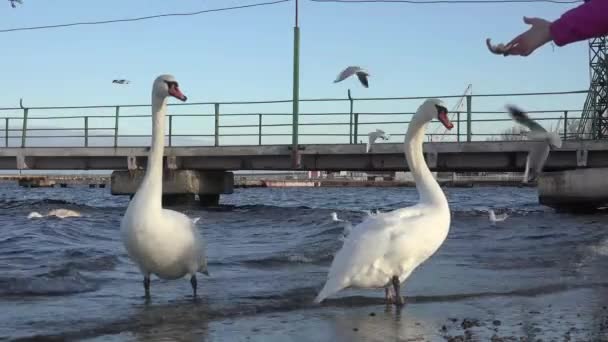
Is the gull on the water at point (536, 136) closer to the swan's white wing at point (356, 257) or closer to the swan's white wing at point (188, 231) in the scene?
the swan's white wing at point (356, 257)

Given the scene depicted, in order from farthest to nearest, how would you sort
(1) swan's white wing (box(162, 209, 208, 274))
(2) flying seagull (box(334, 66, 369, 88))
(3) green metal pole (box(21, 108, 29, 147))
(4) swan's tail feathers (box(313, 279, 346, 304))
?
(3) green metal pole (box(21, 108, 29, 147))
(2) flying seagull (box(334, 66, 369, 88))
(1) swan's white wing (box(162, 209, 208, 274))
(4) swan's tail feathers (box(313, 279, 346, 304))

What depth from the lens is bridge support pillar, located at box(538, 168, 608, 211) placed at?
67.9ft

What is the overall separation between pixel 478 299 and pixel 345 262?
4.99 ft

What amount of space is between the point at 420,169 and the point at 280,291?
1.87 m

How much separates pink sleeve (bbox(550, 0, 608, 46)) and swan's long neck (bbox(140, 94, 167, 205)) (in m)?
5.29

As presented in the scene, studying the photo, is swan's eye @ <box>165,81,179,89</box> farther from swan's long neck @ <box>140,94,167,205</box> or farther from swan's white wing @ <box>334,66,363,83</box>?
swan's white wing @ <box>334,66,363,83</box>

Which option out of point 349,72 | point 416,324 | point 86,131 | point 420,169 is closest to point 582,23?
point 416,324

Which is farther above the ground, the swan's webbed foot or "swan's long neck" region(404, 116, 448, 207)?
"swan's long neck" region(404, 116, 448, 207)

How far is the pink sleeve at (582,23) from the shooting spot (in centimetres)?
238

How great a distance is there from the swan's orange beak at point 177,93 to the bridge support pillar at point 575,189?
49.6 ft

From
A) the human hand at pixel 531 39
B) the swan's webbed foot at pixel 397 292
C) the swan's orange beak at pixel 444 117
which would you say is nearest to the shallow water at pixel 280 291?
the swan's webbed foot at pixel 397 292

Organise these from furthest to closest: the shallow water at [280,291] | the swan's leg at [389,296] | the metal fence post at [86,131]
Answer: the metal fence post at [86,131] < the swan's leg at [389,296] < the shallow water at [280,291]

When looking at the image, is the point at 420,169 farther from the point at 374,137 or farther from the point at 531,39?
the point at 374,137

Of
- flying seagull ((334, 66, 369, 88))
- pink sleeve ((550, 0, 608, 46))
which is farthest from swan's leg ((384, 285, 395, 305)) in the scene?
flying seagull ((334, 66, 369, 88))
